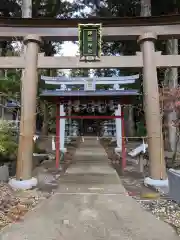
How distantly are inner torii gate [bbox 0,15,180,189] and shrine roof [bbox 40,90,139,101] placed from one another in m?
2.77

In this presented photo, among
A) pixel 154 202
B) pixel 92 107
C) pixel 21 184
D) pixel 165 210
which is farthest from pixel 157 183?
pixel 92 107

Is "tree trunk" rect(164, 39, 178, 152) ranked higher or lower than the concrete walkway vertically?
higher

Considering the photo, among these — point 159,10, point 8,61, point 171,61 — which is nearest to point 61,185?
point 8,61

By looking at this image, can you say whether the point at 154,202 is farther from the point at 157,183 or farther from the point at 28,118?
the point at 28,118

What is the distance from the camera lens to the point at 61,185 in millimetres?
8125

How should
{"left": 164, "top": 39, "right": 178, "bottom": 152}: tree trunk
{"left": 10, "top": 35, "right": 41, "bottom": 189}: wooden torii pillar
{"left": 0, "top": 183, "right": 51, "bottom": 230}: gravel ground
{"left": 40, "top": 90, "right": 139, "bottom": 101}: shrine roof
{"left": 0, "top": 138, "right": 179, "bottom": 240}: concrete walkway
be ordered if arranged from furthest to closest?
{"left": 164, "top": 39, "right": 178, "bottom": 152}: tree trunk
{"left": 40, "top": 90, "right": 139, "bottom": 101}: shrine roof
{"left": 10, "top": 35, "right": 41, "bottom": 189}: wooden torii pillar
{"left": 0, "top": 183, "right": 51, "bottom": 230}: gravel ground
{"left": 0, "top": 138, "right": 179, "bottom": 240}: concrete walkway

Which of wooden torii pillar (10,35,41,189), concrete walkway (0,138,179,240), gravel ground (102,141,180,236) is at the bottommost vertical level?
gravel ground (102,141,180,236)

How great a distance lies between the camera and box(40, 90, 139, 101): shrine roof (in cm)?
1126

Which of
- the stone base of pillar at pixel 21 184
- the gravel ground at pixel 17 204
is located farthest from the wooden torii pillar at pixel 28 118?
the gravel ground at pixel 17 204

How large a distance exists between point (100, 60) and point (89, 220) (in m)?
5.11

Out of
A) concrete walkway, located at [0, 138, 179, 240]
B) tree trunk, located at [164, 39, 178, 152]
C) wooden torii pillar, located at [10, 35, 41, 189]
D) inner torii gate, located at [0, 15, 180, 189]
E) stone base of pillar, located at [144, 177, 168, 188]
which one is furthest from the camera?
tree trunk, located at [164, 39, 178, 152]

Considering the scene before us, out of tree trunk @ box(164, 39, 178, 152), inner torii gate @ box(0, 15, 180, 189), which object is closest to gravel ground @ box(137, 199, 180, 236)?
inner torii gate @ box(0, 15, 180, 189)

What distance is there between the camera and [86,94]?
11680mm

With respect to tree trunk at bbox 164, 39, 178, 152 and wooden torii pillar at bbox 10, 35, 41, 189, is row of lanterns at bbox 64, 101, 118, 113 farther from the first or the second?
tree trunk at bbox 164, 39, 178, 152
